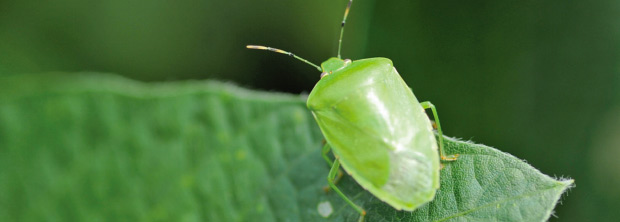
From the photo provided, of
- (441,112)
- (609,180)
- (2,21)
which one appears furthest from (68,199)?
(609,180)

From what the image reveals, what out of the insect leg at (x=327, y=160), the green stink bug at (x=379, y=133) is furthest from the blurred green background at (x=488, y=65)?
the insect leg at (x=327, y=160)

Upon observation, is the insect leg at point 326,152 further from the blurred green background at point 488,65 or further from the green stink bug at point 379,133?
the blurred green background at point 488,65

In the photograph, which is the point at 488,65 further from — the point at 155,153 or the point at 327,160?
the point at 155,153

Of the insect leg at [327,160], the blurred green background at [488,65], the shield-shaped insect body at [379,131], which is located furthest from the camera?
the blurred green background at [488,65]

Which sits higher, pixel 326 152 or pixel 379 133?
pixel 379 133

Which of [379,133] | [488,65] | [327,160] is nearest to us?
[379,133]

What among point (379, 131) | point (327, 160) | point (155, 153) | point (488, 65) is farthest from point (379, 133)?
point (155, 153)
